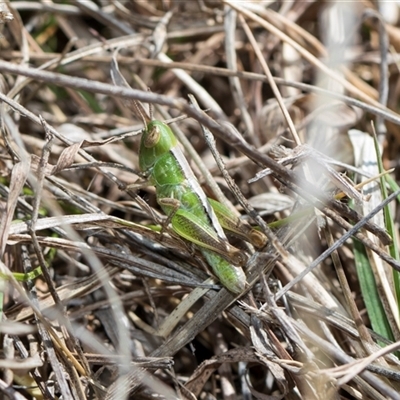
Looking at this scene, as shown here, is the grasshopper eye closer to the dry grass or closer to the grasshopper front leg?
the dry grass

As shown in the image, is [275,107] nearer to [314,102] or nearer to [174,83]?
[314,102]

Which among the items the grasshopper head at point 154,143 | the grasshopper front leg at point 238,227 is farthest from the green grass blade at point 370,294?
the grasshopper head at point 154,143

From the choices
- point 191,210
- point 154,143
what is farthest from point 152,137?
point 191,210

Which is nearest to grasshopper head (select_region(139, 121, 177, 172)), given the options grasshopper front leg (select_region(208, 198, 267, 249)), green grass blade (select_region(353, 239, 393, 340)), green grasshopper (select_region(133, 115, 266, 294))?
green grasshopper (select_region(133, 115, 266, 294))

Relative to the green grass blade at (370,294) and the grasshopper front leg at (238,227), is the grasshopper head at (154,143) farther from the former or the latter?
the green grass blade at (370,294)

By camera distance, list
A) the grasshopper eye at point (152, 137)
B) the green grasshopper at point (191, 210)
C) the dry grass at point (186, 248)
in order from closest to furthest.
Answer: the dry grass at point (186, 248) < the green grasshopper at point (191, 210) < the grasshopper eye at point (152, 137)

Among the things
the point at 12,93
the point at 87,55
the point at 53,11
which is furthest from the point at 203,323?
the point at 53,11

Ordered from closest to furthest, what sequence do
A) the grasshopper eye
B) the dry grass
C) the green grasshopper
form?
the dry grass, the green grasshopper, the grasshopper eye
